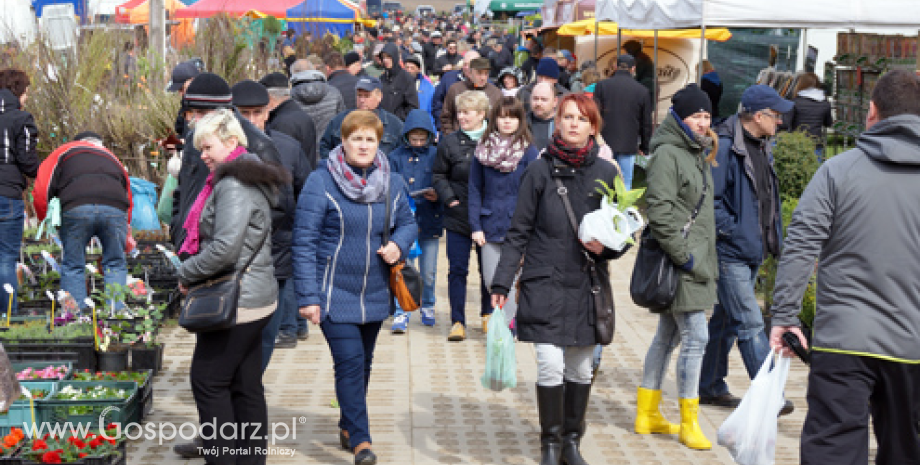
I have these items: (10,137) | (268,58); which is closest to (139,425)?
(10,137)

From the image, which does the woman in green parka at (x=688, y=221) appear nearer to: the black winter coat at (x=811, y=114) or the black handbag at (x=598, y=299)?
the black handbag at (x=598, y=299)

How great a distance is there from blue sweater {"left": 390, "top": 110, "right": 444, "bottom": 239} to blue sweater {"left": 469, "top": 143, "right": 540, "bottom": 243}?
836 millimetres

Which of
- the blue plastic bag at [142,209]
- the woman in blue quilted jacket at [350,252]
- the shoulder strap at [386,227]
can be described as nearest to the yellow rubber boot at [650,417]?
the woman in blue quilted jacket at [350,252]

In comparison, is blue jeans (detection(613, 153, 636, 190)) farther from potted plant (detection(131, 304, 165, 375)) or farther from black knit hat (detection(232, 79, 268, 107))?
black knit hat (detection(232, 79, 268, 107))

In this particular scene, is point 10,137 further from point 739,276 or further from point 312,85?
point 739,276

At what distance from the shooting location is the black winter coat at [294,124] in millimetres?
8367

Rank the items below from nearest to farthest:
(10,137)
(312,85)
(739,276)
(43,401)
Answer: (43,401) → (739,276) → (10,137) → (312,85)

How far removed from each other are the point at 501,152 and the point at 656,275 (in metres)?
2.09

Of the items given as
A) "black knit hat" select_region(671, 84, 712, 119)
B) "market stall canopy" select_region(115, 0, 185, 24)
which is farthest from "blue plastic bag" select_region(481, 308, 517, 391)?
"market stall canopy" select_region(115, 0, 185, 24)

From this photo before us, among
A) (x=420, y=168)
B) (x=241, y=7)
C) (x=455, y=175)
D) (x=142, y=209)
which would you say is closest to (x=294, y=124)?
(x=420, y=168)

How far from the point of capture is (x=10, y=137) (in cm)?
867

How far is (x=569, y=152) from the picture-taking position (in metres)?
5.70

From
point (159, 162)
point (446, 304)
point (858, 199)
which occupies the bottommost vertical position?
point (446, 304)

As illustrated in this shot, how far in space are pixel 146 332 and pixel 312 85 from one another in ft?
10.1
